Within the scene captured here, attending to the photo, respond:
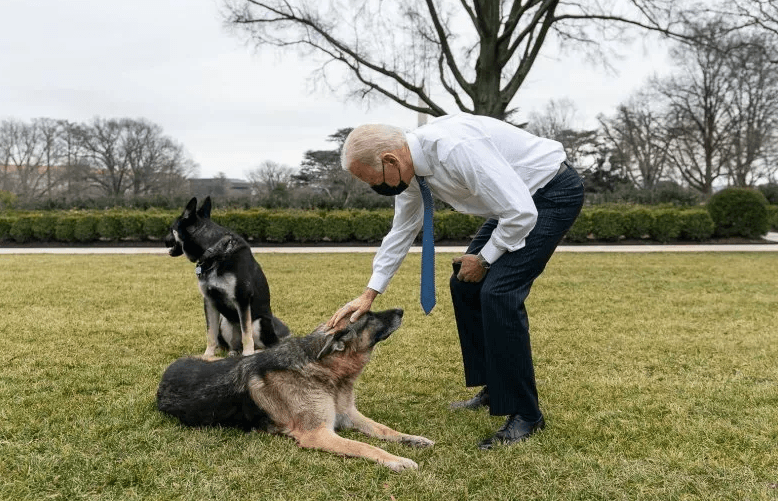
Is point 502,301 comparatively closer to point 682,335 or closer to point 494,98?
point 682,335

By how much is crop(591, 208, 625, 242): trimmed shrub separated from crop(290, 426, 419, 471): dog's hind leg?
15.8 metres

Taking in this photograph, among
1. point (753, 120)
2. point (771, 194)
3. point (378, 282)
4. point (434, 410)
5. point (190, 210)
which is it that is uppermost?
point (753, 120)

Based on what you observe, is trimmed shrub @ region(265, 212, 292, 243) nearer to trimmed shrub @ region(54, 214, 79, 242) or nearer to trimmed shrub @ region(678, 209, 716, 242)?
trimmed shrub @ region(54, 214, 79, 242)

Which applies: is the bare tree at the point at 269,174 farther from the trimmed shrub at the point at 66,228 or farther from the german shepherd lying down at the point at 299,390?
the german shepherd lying down at the point at 299,390

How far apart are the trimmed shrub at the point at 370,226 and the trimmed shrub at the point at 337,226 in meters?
0.22

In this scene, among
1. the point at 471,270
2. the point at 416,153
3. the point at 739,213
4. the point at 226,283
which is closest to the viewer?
the point at 416,153

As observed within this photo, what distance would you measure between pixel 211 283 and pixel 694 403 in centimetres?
357

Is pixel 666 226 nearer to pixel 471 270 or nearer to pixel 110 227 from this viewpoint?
pixel 471 270

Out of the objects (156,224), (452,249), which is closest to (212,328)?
(452,249)

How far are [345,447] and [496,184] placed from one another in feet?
4.94

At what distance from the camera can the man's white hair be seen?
2688 mm

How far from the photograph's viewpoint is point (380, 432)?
3.13 m

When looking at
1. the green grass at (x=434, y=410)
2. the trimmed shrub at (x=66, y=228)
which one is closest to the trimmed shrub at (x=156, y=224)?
the trimmed shrub at (x=66, y=228)

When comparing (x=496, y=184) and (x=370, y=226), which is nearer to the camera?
(x=496, y=184)
